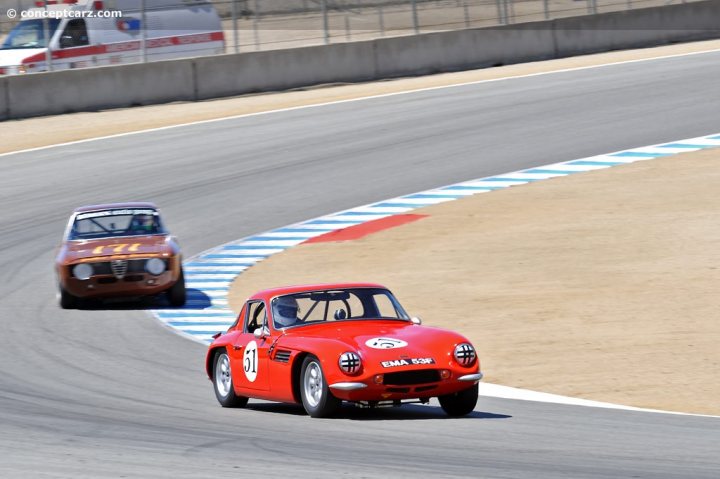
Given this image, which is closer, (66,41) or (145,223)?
(145,223)

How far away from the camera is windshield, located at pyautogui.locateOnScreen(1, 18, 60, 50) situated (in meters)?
31.9

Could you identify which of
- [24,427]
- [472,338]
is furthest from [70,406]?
[472,338]

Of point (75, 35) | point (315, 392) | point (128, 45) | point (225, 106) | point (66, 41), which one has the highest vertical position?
point (75, 35)

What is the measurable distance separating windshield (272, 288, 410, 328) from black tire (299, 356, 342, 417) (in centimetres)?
74

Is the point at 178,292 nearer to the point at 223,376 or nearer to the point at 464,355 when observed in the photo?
the point at 223,376

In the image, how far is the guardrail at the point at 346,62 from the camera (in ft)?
101

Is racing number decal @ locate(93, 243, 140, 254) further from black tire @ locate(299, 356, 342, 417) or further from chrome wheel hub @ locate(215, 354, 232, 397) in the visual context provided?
black tire @ locate(299, 356, 342, 417)

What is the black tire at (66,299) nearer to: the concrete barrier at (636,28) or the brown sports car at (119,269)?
the brown sports car at (119,269)

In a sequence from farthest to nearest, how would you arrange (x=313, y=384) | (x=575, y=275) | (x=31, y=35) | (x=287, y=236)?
(x=31, y=35) < (x=287, y=236) < (x=575, y=275) < (x=313, y=384)

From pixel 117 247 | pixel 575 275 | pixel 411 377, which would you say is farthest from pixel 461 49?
pixel 411 377

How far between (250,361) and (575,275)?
7.29 m

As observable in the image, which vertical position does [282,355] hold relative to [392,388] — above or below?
above

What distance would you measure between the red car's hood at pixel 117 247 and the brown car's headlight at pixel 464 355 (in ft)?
27.5

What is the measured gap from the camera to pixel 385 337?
33.6 ft
